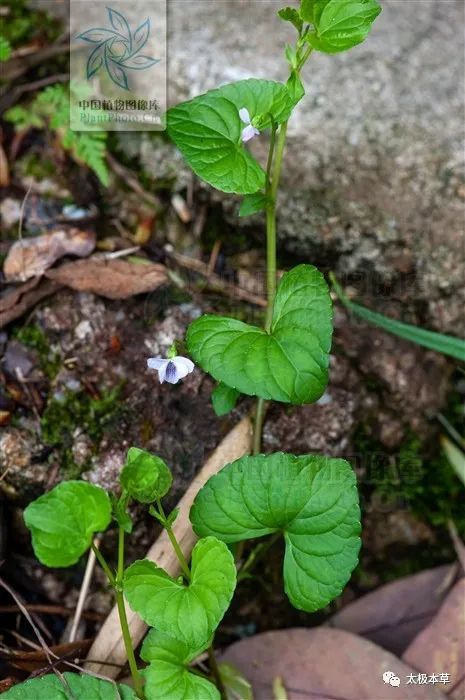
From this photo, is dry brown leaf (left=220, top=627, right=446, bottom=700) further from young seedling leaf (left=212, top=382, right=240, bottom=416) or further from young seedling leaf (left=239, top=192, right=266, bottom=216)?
young seedling leaf (left=239, top=192, right=266, bottom=216)

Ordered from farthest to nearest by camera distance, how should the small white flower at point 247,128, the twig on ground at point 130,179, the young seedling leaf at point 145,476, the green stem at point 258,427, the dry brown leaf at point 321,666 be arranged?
the twig on ground at point 130,179
the green stem at point 258,427
the dry brown leaf at point 321,666
the small white flower at point 247,128
the young seedling leaf at point 145,476

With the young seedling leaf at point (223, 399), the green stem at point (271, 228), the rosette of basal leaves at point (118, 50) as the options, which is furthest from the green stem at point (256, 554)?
the rosette of basal leaves at point (118, 50)

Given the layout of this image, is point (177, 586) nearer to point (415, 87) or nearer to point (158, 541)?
point (158, 541)

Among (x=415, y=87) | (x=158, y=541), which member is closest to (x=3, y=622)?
(x=158, y=541)

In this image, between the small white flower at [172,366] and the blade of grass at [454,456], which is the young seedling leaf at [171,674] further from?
the blade of grass at [454,456]

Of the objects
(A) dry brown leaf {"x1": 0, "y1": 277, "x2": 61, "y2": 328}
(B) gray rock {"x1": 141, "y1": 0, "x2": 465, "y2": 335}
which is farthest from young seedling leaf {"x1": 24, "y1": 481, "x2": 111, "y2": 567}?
(B) gray rock {"x1": 141, "y1": 0, "x2": 465, "y2": 335}

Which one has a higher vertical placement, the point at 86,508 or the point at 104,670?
the point at 86,508
